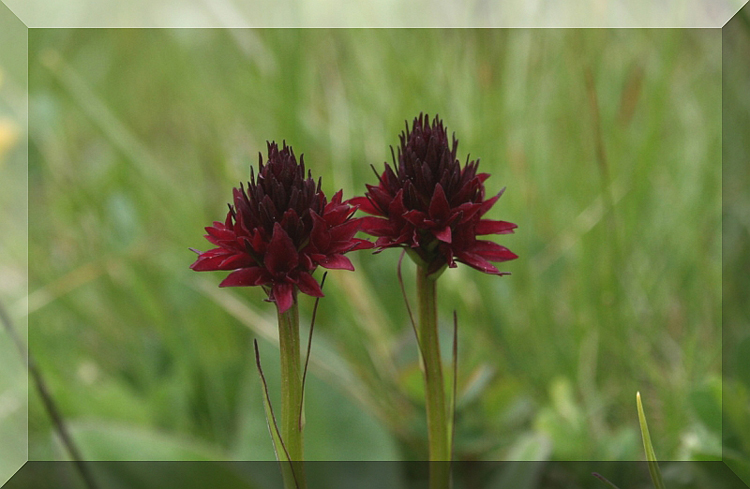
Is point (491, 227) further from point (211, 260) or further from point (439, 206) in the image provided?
point (211, 260)

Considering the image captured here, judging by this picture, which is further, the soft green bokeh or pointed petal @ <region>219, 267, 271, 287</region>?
the soft green bokeh

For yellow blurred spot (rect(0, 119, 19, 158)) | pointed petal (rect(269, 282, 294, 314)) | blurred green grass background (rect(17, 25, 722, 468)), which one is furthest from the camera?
yellow blurred spot (rect(0, 119, 19, 158))

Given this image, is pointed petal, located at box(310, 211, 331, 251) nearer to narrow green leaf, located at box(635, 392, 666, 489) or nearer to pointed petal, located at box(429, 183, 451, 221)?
pointed petal, located at box(429, 183, 451, 221)

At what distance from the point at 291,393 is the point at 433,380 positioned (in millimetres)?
81

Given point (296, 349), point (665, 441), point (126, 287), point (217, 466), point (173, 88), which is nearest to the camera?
point (296, 349)

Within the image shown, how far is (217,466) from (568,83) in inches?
35.1

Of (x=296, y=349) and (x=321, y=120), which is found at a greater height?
(x=321, y=120)

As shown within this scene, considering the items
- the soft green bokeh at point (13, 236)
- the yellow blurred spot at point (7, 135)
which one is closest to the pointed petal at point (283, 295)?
the soft green bokeh at point (13, 236)

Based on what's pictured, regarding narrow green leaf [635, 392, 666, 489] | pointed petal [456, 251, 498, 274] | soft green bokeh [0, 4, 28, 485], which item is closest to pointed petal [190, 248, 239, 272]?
pointed petal [456, 251, 498, 274]

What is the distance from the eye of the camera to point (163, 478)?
49 cm

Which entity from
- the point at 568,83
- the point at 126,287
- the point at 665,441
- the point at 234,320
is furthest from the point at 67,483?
the point at 568,83

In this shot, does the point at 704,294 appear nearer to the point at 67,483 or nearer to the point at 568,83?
the point at 568,83

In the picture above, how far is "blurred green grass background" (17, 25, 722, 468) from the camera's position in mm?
649

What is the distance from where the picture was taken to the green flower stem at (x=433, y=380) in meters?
0.32
